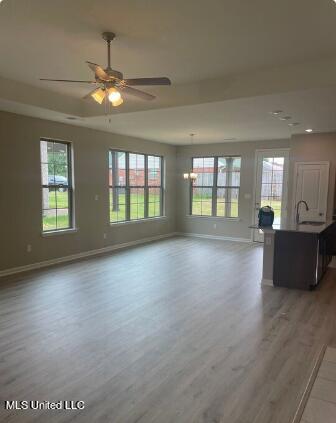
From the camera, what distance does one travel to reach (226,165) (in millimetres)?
8695

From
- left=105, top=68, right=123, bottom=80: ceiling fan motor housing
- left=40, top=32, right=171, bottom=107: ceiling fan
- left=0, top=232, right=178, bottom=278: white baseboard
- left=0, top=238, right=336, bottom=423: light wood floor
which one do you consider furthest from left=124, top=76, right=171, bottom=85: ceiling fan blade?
left=0, top=232, right=178, bottom=278: white baseboard

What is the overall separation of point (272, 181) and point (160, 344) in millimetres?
6025

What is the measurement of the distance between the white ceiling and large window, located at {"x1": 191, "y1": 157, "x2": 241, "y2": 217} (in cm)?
296

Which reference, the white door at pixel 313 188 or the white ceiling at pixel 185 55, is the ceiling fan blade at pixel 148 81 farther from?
the white door at pixel 313 188

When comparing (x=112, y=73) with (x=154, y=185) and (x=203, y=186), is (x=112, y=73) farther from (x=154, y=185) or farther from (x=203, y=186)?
(x=203, y=186)

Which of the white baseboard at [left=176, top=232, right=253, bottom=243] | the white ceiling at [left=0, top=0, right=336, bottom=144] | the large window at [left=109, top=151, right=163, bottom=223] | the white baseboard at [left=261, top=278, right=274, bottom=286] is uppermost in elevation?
the white ceiling at [left=0, top=0, right=336, bottom=144]

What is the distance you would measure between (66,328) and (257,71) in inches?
145

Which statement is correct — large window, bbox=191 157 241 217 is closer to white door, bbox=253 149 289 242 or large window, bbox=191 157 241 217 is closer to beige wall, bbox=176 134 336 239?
beige wall, bbox=176 134 336 239

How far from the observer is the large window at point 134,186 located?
7441mm

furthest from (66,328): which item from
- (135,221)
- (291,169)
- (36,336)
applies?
(291,169)

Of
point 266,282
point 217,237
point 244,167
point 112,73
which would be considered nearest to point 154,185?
point 217,237

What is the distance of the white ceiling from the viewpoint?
2639mm

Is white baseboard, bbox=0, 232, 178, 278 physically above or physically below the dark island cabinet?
below

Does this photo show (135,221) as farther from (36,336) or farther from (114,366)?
(114,366)
